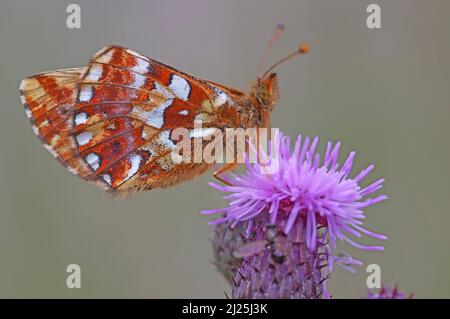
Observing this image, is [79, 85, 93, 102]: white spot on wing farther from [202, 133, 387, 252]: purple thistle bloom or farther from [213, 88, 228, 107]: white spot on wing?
[202, 133, 387, 252]: purple thistle bloom

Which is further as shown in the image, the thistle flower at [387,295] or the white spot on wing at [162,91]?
the white spot on wing at [162,91]

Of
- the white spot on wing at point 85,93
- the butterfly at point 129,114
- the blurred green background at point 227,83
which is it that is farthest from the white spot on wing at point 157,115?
the blurred green background at point 227,83

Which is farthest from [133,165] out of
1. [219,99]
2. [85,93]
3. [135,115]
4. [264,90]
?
[264,90]

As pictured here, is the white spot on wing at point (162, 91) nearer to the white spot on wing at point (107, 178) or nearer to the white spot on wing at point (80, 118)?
the white spot on wing at point (80, 118)

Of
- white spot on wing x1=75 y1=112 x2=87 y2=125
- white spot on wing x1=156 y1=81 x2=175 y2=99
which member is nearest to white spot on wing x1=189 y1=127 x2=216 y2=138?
white spot on wing x1=156 y1=81 x2=175 y2=99

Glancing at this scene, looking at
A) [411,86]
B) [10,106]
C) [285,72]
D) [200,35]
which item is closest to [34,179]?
[10,106]
